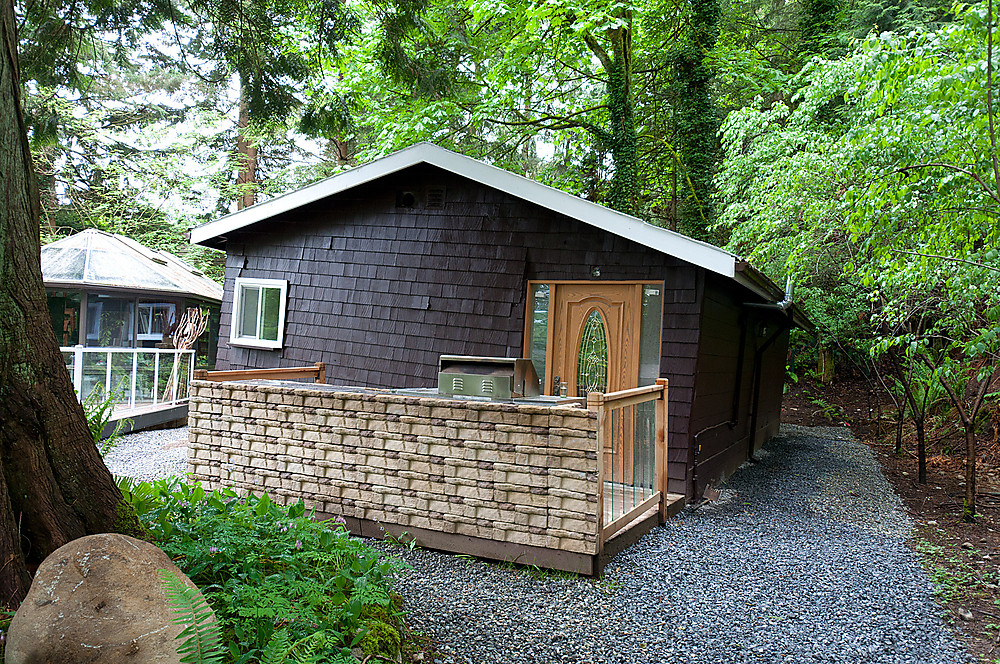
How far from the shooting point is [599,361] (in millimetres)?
6527

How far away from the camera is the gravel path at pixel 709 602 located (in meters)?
3.24

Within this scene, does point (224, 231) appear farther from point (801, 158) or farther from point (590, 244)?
point (801, 158)

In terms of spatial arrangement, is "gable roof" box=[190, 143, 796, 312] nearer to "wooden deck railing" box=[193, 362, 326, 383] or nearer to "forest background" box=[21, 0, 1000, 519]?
"forest background" box=[21, 0, 1000, 519]

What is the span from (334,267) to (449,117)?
266 inches

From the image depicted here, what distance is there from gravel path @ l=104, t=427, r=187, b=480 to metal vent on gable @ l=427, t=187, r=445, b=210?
3982 millimetres

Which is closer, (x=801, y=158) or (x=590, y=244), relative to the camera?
(x=590, y=244)

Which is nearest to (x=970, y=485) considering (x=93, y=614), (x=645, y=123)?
(x=93, y=614)

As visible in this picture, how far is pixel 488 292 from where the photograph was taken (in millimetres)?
7004

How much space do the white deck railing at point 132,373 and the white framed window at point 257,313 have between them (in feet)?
5.36

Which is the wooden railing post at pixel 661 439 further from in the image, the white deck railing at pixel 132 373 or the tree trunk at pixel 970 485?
the white deck railing at pixel 132 373

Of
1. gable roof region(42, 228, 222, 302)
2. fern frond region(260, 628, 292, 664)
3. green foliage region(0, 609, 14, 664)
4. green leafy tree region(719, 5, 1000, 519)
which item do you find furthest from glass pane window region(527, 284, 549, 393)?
gable roof region(42, 228, 222, 302)

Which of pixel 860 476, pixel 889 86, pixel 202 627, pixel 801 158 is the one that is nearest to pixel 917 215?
pixel 889 86

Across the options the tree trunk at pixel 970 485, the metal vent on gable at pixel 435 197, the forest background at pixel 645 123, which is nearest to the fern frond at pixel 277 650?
the forest background at pixel 645 123

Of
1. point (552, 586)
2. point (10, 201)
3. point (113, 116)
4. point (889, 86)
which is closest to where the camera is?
point (10, 201)
